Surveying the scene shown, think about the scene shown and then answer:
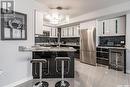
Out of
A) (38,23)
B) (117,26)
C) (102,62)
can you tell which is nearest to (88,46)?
(102,62)

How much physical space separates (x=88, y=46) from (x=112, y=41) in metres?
1.29

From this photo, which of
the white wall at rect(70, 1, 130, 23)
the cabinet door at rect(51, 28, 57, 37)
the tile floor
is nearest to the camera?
the tile floor

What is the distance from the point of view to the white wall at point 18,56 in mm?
3487

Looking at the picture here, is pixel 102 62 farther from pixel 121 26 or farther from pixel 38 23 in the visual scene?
pixel 38 23

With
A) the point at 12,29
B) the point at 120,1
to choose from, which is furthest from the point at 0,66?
the point at 120,1

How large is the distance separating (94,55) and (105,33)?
1288mm

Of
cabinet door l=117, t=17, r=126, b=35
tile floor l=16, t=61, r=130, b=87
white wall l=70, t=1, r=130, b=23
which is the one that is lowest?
tile floor l=16, t=61, r=130, b=87

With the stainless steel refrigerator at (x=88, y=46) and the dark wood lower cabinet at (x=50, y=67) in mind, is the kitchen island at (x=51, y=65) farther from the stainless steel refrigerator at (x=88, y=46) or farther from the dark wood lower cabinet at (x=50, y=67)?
the stainless steel refrigerator at (x=88, y=46)

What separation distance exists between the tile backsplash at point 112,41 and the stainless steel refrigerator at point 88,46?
23.8 inches

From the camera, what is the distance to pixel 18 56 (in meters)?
3.97

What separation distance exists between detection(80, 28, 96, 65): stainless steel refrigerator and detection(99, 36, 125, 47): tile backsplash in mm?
605

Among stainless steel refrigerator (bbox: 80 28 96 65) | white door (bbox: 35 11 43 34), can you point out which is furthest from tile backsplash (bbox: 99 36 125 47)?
white door (bbox: 35 11 43 34)

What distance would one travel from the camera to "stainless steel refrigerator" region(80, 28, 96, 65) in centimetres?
711

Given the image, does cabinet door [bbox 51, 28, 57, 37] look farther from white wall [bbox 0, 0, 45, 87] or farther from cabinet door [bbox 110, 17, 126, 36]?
white wall [bbox 0, 0, 45, 87]
